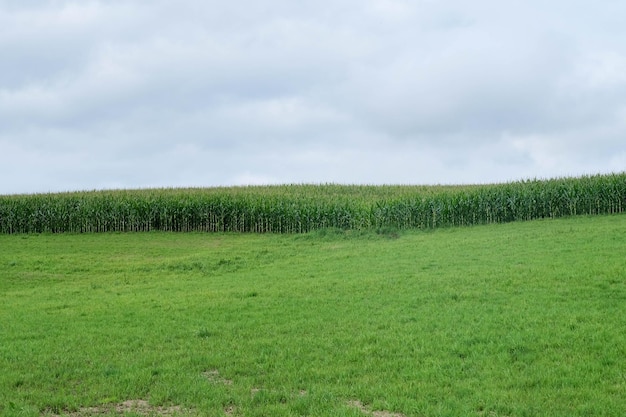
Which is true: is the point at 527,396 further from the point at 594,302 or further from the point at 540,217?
the point at 540,217

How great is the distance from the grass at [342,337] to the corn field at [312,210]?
46.6 ft

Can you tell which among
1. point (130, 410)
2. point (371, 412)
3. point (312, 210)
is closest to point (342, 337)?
point (371, 412)

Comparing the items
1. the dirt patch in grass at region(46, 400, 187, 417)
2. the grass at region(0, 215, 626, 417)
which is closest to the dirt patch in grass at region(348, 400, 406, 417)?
the grass at region(0, 215, 626, 417)

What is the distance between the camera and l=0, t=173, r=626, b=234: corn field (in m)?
42.1

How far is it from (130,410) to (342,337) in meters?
5.23

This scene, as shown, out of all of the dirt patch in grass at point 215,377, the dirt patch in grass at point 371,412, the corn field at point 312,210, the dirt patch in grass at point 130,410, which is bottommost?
the dirt patch in grass at point 130,410

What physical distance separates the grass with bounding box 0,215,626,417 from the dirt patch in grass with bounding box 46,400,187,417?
0.05 m

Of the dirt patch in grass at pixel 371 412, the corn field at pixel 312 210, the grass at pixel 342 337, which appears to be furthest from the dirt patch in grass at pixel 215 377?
the corn field at pixel 312 210

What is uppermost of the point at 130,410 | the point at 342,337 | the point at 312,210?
the point at 312,210

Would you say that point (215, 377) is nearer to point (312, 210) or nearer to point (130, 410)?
point (130, 410)

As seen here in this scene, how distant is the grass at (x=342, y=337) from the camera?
10.2 metres

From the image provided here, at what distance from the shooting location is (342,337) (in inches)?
548

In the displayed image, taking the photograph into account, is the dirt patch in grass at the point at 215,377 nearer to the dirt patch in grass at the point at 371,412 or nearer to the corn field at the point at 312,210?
the dirt patch in grass at the point at 371,412

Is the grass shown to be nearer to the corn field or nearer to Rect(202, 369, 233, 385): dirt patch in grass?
Rect(202, 369, 233, 385): dirt patch in grass
